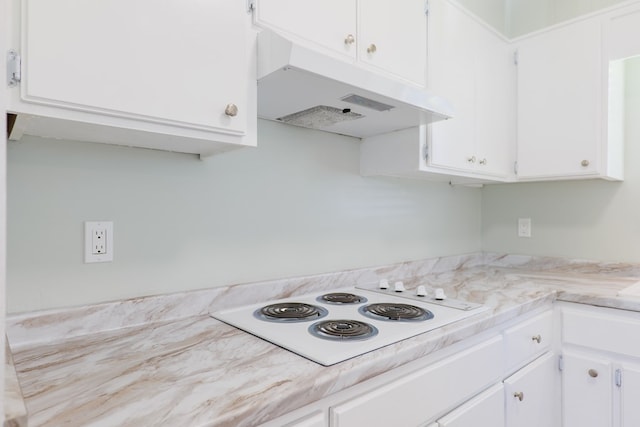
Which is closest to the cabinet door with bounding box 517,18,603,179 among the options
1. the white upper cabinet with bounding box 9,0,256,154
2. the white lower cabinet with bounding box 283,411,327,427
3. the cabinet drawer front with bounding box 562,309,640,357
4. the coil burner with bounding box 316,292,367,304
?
the cabinet drawer front with bounding box 562,309,640,357

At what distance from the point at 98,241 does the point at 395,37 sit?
1.24 metres

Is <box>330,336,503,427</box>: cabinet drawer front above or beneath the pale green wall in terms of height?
beneath

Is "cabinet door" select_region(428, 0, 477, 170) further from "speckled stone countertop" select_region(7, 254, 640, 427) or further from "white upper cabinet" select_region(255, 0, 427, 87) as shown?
"speckled stone countertop" select_region(7, 254, 640, 427)

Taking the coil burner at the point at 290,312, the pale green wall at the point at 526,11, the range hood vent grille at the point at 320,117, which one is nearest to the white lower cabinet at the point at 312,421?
the coil burner at the point at 290,312

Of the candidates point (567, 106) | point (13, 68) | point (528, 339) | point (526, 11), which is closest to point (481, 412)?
point (528, 339)

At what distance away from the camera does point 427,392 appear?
3.35 feet

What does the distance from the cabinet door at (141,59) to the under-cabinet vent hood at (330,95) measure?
0.34ft

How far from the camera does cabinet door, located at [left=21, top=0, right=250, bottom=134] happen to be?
736 millimetres

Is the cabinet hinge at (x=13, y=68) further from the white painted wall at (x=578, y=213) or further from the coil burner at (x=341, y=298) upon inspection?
the white painted wall at (x=578, y=213)

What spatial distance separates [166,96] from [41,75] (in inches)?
9.2

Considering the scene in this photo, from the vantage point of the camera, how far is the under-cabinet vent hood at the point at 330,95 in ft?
3.30

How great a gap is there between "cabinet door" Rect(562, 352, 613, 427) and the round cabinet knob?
5.54 ft

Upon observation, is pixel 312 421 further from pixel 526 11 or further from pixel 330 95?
pixel 526 11

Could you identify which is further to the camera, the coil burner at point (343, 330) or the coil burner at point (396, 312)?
the coil burner at point (396, 312)
